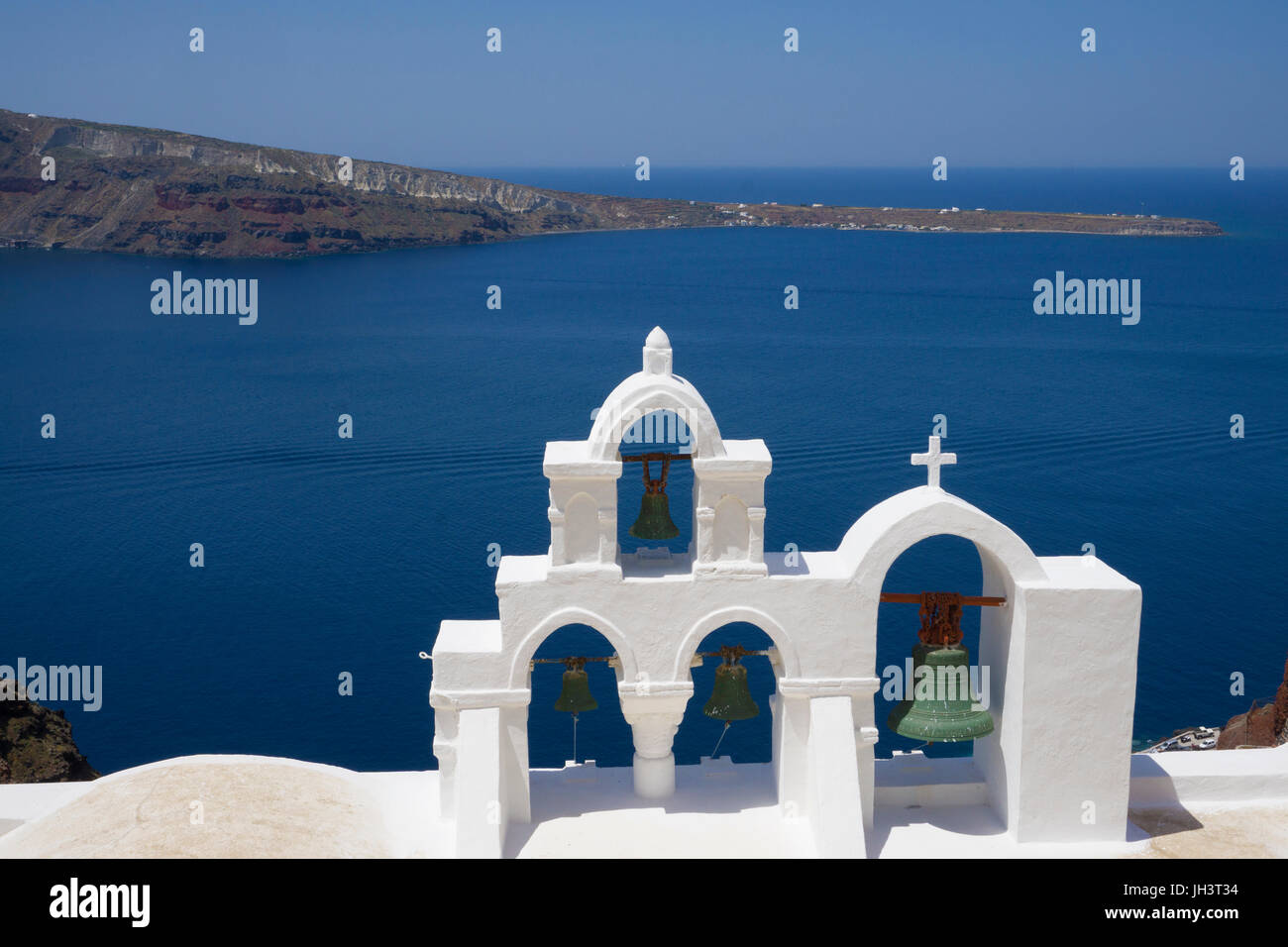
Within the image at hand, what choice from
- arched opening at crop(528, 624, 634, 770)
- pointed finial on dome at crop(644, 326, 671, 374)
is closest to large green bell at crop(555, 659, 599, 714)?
pointed finial on dome at crop(644, 326, 671, 374)

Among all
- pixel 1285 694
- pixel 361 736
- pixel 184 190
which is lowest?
pixel 361 736

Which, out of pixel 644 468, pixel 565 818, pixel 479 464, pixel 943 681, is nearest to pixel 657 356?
pixel 644 468

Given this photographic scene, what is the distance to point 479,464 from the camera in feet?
176

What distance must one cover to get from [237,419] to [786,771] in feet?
175

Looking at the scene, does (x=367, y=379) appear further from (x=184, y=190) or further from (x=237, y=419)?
(x=184, y=190)

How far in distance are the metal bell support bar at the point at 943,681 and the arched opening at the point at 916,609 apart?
18.4m

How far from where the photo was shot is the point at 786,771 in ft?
44.3

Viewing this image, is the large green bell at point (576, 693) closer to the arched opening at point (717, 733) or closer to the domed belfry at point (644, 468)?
the domed belfry at point (644, 468)

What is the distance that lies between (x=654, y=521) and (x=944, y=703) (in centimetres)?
370

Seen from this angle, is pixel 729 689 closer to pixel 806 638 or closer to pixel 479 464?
pixel 806 638

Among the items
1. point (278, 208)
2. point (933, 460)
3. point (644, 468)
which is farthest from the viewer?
point (278, 208)

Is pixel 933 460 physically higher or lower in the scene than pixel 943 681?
higher

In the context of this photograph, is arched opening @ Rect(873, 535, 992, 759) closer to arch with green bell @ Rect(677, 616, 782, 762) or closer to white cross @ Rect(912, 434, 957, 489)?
arch with green bell @ Rect(677, 616, 782, 762)

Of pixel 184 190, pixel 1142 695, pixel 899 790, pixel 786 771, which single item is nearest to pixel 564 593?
pixel 786 771
